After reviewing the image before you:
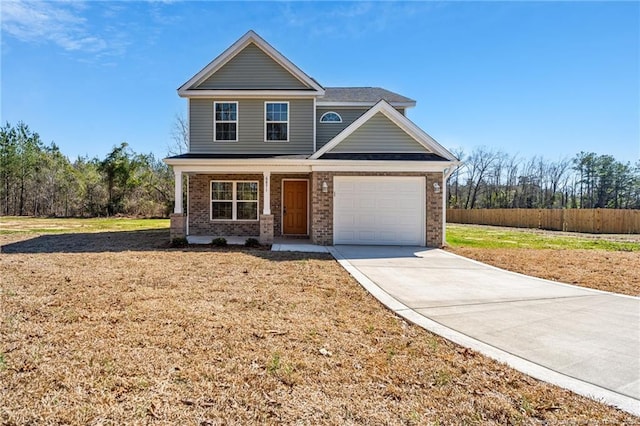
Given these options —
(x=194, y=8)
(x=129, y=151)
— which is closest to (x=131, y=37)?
(x=194, y=8)

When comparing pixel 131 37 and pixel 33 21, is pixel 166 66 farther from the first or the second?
pixel 33 21

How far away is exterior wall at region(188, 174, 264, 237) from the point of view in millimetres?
14527

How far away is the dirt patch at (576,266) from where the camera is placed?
7.45m

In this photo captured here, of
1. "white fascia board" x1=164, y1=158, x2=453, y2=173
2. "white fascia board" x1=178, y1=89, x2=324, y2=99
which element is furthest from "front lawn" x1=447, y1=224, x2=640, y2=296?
"white fascia board" x1=178, y1=89, x2=324, y2=99

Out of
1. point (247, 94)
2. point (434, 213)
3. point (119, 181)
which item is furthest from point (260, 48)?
point (119, 181)

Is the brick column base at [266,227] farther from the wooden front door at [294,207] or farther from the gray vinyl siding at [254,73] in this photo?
the gray vinyl siding at [254,73]

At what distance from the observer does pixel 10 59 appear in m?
10.0

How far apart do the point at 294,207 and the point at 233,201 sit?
8.88 ft

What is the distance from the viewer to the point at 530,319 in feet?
16.2

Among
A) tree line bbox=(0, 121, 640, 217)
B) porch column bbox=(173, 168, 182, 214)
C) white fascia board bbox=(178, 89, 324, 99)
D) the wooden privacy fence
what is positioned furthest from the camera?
tree line bbox=(0, 121, 640, 217)

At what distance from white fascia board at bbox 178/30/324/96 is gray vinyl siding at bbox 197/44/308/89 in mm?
148

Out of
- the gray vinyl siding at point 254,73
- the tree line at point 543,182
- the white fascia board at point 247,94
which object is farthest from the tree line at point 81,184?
the tree line at point 543,182

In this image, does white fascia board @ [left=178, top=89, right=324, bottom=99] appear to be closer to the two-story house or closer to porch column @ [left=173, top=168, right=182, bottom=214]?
the two-story house

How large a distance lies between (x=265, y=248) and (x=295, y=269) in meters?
3.70
